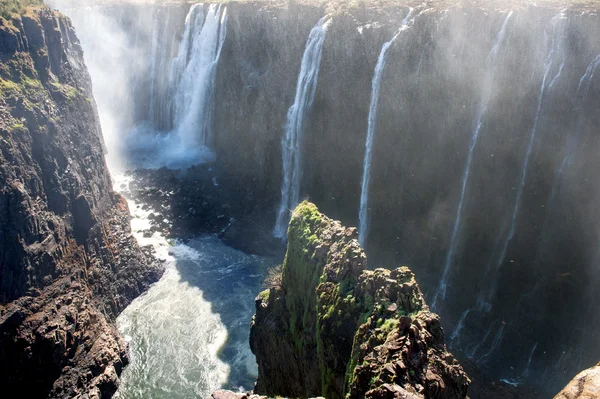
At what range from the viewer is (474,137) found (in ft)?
90.1

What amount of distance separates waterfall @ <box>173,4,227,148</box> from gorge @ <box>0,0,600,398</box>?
2.05 metres

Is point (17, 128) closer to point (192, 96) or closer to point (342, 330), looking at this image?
point (192, 96)

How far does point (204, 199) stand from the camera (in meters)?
40.4

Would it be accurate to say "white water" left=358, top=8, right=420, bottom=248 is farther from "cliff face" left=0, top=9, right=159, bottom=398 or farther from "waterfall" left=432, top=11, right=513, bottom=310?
"cliff face" left=0, top=9, right=159, bottom=398

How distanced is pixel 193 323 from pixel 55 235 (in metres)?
9.63

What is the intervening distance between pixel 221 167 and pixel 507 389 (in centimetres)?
2980

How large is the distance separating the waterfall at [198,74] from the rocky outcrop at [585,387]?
133 feet

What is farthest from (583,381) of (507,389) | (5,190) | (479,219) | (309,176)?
(309,176)

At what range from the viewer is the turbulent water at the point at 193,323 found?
952 inches

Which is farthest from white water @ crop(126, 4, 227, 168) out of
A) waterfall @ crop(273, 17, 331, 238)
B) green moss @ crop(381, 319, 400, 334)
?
green moss @ crop(381, 319, 400, 334)

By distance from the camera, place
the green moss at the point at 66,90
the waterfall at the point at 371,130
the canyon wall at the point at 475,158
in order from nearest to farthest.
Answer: the canyon wall at the point at 475,158
the waterfall at the point at 371,130
the green moss at the point at 66,90

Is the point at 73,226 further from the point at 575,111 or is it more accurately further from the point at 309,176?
the point at 575,111

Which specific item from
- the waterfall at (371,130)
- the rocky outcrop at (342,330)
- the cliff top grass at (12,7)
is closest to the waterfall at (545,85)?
the waterfall at (371,130)

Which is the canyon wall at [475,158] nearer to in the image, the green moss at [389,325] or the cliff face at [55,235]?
the cliff face at [55,235]
